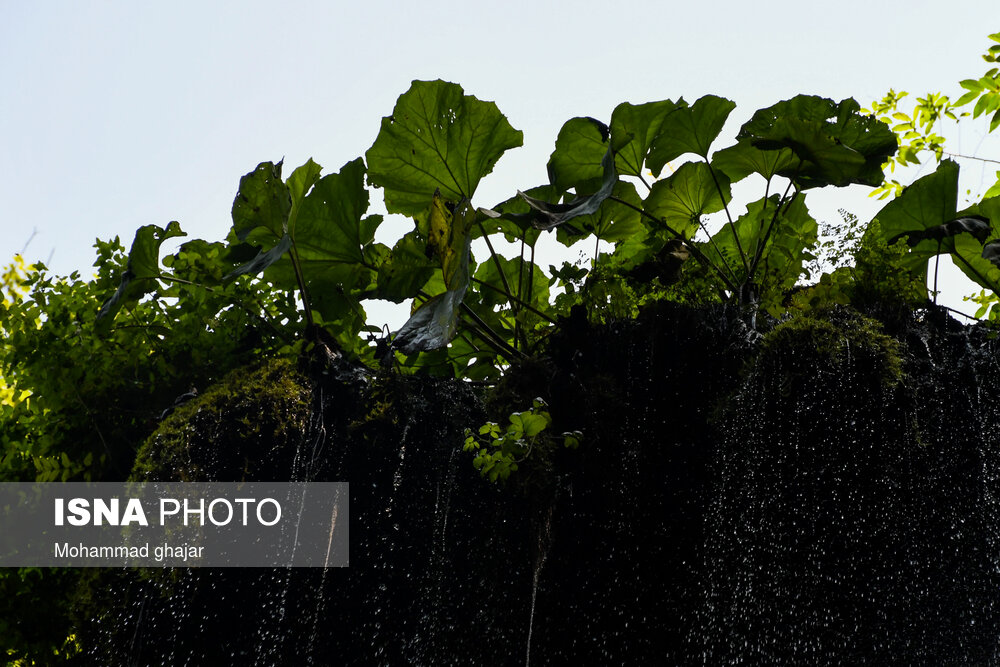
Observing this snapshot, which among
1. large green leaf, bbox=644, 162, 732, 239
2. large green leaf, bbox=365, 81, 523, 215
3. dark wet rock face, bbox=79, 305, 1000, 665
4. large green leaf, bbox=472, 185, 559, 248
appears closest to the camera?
dark wet rock face, bbox=79, 305, 1000, 665

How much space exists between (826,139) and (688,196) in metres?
0.41

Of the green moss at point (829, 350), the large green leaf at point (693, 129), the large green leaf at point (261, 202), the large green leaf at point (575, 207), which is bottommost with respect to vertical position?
the green moss at point (829, 350)

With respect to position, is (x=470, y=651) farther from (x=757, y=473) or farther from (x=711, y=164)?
(x=711, y=164)

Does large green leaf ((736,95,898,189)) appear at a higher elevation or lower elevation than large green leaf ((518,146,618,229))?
higher

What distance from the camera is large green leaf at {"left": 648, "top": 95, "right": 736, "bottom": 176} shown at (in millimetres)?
1827

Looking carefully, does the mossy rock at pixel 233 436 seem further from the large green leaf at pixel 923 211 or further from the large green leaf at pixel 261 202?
the large green leaf at pixel 923 211

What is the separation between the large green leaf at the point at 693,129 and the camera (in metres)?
1.83

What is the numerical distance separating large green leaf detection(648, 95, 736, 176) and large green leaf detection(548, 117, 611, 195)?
0.14m

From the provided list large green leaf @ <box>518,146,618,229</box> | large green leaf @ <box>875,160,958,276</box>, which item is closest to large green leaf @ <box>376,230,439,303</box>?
large green leaf @ <box>518,146,618,229</box>

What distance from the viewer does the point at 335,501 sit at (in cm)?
161

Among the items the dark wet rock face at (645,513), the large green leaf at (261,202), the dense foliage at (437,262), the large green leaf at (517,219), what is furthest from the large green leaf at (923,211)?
the large green leaf at (261,202)

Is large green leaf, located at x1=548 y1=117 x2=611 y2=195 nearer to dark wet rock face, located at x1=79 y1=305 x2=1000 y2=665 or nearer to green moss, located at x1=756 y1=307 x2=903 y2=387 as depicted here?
dark wet rock face, located at x1=79 y1=305 x2=1000 y2=665

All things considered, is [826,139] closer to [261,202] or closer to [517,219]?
[517,219]

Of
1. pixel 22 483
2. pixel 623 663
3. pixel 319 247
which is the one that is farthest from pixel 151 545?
pixel 623 663
